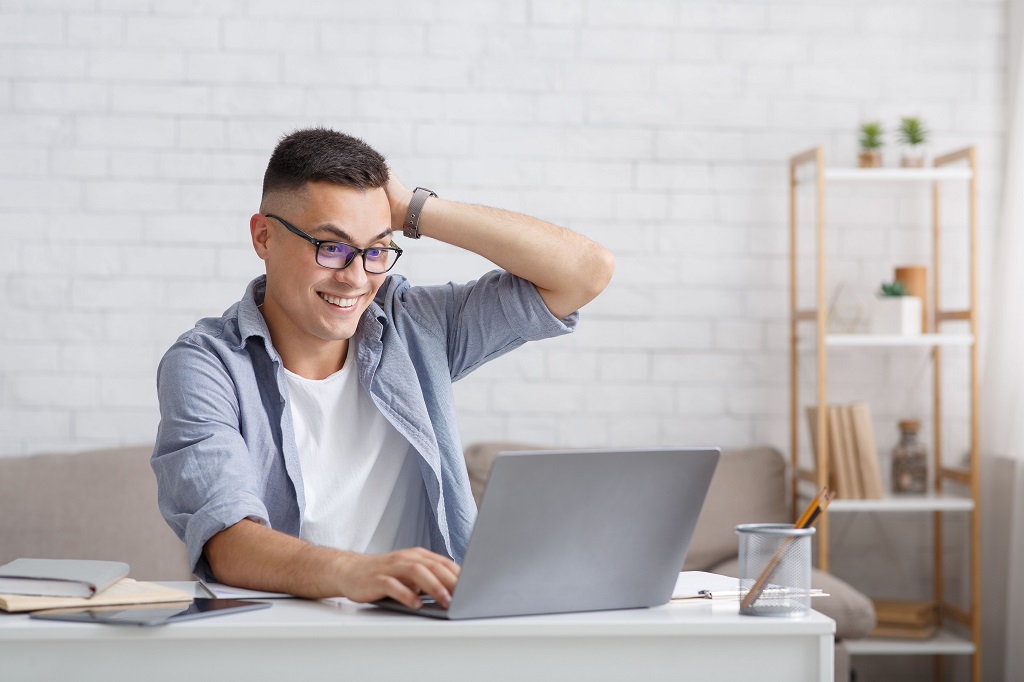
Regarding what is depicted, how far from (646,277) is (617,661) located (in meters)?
2.30

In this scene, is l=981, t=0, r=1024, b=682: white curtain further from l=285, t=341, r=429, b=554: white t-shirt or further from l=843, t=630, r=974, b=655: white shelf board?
l=285, t=341, r=429, b=554: white t-shirt

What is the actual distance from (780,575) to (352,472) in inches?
31.5

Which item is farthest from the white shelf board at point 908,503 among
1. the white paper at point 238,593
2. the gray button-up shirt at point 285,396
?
the white paper at point 238,593

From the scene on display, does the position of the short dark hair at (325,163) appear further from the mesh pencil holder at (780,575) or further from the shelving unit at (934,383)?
the shelving unit at (934,383)

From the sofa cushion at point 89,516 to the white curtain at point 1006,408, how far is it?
7.44ft

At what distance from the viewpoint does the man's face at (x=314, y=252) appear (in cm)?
166

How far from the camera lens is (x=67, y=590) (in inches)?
44.9

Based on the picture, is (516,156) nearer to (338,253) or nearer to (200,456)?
(338,253)

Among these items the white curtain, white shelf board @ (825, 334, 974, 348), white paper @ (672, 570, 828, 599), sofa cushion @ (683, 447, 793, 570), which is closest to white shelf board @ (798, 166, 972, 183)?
the white curtain

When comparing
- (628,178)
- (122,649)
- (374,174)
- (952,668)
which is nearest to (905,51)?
(628,178)

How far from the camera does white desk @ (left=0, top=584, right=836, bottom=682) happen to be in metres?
1.03

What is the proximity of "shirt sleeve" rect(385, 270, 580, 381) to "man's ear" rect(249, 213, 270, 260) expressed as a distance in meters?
0.24

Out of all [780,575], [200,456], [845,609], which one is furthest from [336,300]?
[845,609]

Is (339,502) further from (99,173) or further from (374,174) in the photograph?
(99,173)
